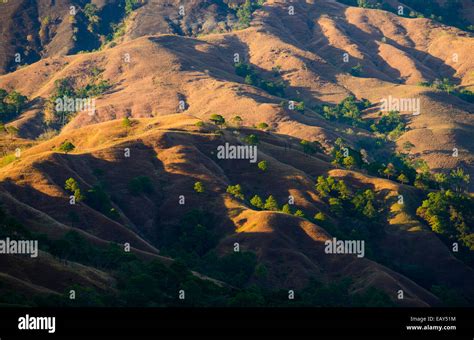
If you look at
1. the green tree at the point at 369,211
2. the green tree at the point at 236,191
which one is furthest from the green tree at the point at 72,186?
the green tree at the point at 369,211

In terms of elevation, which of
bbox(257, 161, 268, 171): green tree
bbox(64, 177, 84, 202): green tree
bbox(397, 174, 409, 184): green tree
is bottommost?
bbox(64, 177, 84, 202): green tree

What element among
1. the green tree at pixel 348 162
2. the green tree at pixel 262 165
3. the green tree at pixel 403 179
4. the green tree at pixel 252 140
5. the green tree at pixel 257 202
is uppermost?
the green tree at pixel 252 140

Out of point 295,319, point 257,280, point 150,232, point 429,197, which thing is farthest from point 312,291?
point 295,319

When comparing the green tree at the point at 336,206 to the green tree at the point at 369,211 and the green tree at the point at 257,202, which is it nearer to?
the green tree at the point at 369,211

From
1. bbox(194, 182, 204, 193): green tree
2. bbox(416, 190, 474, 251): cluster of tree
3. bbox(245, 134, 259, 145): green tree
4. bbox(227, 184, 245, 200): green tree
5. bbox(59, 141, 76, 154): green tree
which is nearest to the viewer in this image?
bbox(194, 182, 204, 193): green tree

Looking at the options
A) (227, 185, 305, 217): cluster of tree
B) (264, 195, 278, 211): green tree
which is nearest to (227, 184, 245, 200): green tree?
(227, 185, 305, 217): cluster of tree

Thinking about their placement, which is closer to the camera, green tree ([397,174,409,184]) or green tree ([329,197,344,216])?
green tree ([329,197,344,216])

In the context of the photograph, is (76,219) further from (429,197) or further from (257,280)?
(429,197)

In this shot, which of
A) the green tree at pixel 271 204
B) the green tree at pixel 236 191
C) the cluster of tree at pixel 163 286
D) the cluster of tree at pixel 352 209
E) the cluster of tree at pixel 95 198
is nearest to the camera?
the cluster of tree at pixel 163 286

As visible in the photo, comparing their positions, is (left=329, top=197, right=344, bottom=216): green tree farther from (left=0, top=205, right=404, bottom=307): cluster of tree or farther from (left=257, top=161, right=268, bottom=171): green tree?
(left=0, top=205, right=404, bottom=307): cluster of tree
